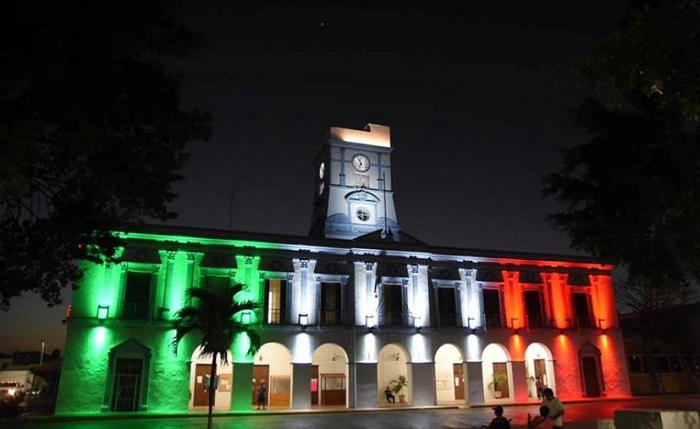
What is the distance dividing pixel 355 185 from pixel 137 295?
19140 millimetres

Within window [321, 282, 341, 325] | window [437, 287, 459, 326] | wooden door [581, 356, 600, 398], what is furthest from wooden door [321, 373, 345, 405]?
wooden door [581, 356, 600, 398]

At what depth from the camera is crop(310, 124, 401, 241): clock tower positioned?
40.0m

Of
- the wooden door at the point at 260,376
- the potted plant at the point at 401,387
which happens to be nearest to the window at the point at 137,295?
the wooden door at the point at 260,376

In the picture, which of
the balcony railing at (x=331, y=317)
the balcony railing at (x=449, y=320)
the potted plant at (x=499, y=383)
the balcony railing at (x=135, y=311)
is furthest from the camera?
the potted plant at (x=499, y=383)

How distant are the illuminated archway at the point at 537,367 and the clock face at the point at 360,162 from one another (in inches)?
699

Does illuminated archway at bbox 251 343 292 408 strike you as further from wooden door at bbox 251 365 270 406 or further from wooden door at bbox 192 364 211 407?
wooden door at bbox 192 364 211 407

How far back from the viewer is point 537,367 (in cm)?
3409

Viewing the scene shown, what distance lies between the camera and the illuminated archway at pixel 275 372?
95.2 feet

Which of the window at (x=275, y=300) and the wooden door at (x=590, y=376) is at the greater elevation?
the window at (x=275, y=300)

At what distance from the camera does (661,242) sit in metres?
14.0

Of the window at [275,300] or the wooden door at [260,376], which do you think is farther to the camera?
the wooden door at [260,376]

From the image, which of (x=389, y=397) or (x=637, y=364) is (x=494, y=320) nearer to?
(x=389, y=397)

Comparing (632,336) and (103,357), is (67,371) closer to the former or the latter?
(103,357)

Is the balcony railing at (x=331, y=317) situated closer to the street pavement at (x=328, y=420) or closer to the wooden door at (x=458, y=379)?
the street pavement at (x=328, y=420)
